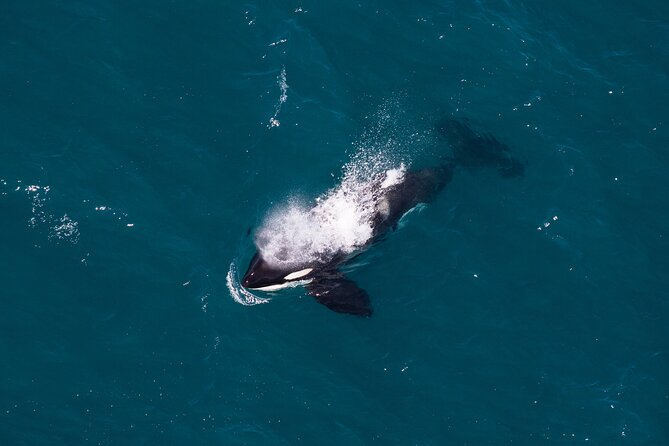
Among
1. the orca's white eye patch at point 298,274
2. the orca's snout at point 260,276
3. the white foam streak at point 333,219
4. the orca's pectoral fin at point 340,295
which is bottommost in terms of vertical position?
the orca's pectoral fin at point 340,295

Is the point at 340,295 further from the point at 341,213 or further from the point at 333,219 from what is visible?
the point at 341,213

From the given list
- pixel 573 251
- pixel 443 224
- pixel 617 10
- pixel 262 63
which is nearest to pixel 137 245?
pixel 262 63

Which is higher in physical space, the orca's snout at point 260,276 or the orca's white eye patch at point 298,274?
the orca's snout at point 260,276

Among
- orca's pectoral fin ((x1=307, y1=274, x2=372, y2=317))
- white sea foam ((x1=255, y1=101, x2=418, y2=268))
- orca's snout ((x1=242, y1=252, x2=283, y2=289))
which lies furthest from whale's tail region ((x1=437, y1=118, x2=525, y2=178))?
orca's snout ((x1=242, y1=252, x2=283, y2=289))

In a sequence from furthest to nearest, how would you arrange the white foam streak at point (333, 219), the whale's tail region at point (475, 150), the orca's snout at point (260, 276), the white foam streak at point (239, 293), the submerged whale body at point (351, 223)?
the whale's tail region at point (475, 150), the white foam streak at point (333, 219), the submerged whale body at point (351, 223), the white foam streak at point (239, 293), the orca's snout at point (260, 276)

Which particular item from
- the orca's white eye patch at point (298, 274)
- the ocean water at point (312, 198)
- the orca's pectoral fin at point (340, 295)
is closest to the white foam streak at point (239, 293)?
the ocean water at point (312, 198)

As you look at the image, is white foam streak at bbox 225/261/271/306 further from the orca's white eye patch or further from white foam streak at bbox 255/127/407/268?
white foam streak at bbox 255/127/407/268

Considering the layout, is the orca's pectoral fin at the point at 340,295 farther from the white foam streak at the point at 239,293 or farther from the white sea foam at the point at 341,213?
the white foam streak at the point at 239,293
